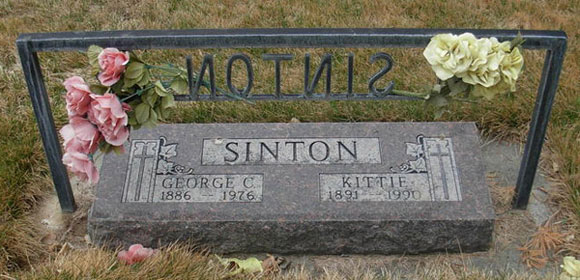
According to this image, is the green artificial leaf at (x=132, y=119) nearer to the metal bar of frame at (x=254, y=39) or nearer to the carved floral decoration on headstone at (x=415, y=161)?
the metal bar of frame at (x=254, y=39)

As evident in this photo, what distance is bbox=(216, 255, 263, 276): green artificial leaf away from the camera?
274 cm

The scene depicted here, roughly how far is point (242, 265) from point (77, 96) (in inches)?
35.3

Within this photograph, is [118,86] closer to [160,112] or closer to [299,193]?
[160,112]

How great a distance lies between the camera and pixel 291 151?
3.02 metres

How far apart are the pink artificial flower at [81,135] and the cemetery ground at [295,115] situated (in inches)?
17.3

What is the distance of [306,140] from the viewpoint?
3066mm

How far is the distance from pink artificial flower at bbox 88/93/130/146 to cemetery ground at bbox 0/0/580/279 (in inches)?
19.6

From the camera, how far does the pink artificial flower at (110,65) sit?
2.38 metres

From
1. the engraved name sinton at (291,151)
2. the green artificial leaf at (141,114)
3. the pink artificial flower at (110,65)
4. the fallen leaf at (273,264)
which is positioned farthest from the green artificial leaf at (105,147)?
the fallen leaf at (273,264)

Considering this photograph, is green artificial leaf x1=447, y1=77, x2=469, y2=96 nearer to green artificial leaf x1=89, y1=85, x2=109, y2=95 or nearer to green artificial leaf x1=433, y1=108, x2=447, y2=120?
green artificial leaf x1=433, y1=108, x2=447, y2=120

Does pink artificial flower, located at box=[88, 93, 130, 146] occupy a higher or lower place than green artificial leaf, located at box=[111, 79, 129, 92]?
lower

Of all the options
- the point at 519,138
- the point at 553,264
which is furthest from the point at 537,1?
the point at 553,264

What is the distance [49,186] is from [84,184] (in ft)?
0.49

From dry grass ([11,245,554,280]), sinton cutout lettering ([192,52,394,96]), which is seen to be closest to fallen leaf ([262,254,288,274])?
dry grass ([11,245,554,280])
